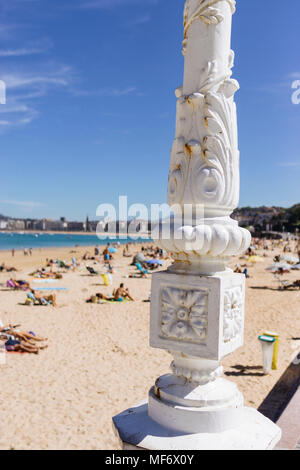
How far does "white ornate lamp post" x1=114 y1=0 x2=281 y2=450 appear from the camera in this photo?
1.61 m

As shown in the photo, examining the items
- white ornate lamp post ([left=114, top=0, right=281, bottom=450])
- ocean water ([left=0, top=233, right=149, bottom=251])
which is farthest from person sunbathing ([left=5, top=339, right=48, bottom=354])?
ocean water ([left=0, top=233, right=149, bottom=251])

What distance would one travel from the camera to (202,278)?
1609mm

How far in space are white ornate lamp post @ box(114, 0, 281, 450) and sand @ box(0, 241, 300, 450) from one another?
4.81 m

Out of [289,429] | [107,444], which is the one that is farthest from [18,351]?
[289,429]

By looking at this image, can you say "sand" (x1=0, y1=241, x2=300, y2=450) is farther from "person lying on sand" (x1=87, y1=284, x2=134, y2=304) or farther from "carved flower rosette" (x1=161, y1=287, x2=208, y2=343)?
"carved flower rosette" (x1=161, y1=287, x2=208, y2=343)

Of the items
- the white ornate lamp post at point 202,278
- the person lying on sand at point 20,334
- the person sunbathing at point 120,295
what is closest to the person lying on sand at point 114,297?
the person sunbathing at point 120,295

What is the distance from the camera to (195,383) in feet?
5.74

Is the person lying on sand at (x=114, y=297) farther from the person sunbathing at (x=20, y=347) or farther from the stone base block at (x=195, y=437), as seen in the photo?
the stone base block at (x=195, y=437)

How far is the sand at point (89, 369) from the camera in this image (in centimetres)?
660

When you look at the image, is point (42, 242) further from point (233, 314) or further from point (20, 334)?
point (233, 314)

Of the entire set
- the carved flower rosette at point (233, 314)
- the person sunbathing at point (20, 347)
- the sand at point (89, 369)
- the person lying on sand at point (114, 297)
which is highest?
the carved flower rosette at point (233, 314)

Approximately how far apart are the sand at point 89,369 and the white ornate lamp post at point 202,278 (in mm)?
4813

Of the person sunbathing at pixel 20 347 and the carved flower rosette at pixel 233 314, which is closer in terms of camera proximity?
the carved flower rosette at pixel 233 314

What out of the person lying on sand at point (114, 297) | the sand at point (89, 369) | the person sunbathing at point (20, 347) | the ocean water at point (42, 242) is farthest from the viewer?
the ocean water at point (42, 242)
